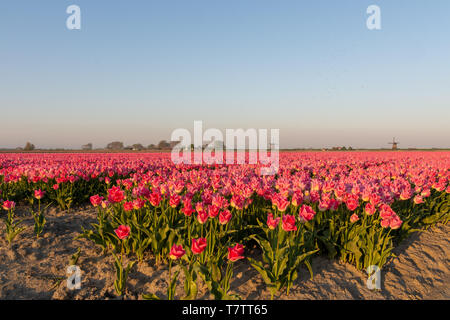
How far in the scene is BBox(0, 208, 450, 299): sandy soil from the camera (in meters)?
2.81

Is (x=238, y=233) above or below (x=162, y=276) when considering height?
above

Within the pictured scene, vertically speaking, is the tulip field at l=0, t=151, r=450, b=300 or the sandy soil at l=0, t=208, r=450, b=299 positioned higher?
the tulip field at l=0, t=151, r=450, b=300

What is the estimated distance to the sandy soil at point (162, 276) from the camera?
2.81m

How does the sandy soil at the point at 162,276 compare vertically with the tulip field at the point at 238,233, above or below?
below

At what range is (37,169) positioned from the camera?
7141 millimetres

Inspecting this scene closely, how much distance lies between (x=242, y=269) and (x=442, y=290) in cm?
239

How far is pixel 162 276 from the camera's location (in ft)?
10.2

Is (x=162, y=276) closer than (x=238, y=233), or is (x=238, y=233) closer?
(x=162, y=276)

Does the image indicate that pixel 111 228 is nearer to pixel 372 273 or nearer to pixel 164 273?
pixel 164 273
